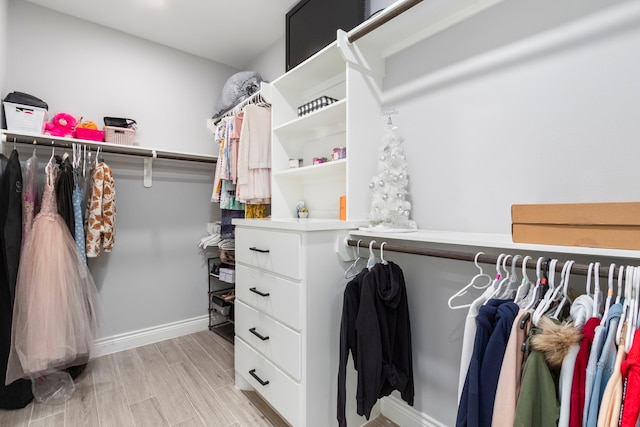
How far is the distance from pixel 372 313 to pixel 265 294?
1.96 ft

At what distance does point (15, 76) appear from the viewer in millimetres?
2027

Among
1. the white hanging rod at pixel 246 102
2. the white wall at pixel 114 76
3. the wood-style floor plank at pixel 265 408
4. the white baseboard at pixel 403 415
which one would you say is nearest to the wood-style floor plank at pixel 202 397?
the wood-style floor plank at pixel 265 408

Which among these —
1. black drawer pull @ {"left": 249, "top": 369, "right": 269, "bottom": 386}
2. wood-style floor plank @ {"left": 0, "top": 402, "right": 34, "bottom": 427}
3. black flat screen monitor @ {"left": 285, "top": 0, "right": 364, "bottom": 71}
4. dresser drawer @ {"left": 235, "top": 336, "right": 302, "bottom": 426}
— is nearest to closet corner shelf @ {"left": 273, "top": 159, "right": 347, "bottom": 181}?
black flat screen monitor @ {"left": 285, "top": 0, "right": 364, "bottom": 71}

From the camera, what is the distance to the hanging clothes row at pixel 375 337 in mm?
1191

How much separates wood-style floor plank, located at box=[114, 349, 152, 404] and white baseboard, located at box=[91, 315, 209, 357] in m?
0.07

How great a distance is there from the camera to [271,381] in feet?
4.99

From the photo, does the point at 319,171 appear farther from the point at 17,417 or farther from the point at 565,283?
the point at 17,417

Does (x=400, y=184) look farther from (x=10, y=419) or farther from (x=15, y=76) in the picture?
(x=15, y=76)

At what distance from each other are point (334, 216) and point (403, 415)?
116 centimetres

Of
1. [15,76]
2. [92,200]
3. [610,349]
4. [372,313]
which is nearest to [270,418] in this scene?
[372,313]

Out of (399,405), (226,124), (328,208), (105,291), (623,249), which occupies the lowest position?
(399,405)

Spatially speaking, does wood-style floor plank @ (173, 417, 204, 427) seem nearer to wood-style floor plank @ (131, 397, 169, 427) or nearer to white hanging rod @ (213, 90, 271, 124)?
wood-style floor plank @ (131, 397, 169, 427)

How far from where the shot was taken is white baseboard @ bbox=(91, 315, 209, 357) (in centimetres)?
235

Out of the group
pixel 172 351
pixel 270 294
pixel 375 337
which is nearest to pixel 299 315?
pixel 270 294
